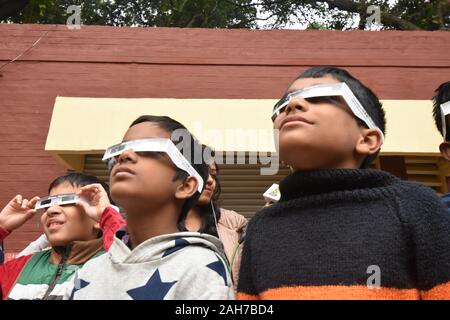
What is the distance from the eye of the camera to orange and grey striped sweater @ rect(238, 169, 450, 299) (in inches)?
54.8

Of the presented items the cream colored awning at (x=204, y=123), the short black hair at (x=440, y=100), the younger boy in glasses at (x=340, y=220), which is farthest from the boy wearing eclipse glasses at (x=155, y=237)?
the cream colored awning at (x=204, y=123)

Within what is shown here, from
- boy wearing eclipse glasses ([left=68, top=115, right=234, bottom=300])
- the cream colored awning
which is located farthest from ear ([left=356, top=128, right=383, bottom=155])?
the cream colored awning

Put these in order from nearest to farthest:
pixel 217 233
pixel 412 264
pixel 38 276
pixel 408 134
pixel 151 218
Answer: pixel 412 264 < pixel 151 218 < pixel 38 276 < pixel 217 233 < pixel 408 134

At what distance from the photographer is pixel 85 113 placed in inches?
248

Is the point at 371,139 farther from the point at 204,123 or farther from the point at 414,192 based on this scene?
the point at 204,123

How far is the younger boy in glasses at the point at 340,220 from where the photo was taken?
4.59 ft

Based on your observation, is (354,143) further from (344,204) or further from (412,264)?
(412,264)

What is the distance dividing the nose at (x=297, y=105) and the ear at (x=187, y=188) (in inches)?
23.7

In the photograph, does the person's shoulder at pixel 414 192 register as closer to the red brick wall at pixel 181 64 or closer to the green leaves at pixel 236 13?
the red brick wall at pixel 181 64

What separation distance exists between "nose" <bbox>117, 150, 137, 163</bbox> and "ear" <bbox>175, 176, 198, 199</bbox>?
0.23 m

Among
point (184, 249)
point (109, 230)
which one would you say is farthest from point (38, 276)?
point (184, 249)

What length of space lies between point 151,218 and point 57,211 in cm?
94

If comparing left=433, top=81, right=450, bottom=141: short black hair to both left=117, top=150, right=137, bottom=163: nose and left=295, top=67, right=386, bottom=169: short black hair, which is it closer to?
left=295, top=67, right=386, bottom=169: short black hair

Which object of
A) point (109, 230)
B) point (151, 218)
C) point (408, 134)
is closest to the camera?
point (151, 218)
